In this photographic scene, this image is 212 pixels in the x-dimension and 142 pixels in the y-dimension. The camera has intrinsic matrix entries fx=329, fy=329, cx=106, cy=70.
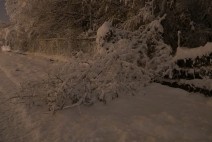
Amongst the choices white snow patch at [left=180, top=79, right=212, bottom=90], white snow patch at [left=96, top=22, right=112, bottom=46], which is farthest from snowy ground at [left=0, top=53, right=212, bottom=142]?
white snow patch at [left=96, top=22, right=112, bottom=46]

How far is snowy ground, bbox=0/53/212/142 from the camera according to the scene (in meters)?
5.70

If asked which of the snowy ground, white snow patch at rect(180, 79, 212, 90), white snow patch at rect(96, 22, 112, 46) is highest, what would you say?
white snow patch at rect(96, 22, 112, 46)

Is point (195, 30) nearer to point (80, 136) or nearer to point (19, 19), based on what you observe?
point (80, 136)

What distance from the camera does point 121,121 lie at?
6.53m

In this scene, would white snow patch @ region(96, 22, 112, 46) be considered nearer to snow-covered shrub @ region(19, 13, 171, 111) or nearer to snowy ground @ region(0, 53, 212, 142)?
snow-covered shrub @ region(19, 13, 171, 111)

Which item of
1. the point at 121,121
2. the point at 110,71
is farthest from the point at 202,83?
the point at 121,121

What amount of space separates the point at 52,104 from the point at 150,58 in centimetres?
367

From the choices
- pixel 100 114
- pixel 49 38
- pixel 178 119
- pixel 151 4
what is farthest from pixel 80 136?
pixel 49 38

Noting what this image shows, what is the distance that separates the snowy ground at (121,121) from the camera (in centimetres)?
570

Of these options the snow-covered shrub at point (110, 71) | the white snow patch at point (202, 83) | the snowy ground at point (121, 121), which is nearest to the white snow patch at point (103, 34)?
the snow-covered shrub at point (110, 71)

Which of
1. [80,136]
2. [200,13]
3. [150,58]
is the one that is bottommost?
[80,136]

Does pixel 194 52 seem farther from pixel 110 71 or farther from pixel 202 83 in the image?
pixel 110 71

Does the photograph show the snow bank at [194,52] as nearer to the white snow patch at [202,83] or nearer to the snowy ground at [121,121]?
the white snow patch at [202,83]

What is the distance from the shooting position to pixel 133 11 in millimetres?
14828
